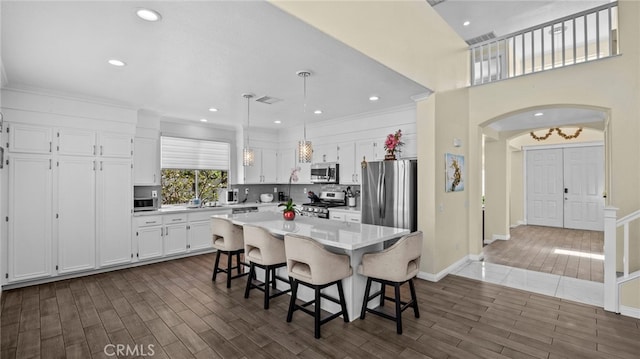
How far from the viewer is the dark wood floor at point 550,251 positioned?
4.68m

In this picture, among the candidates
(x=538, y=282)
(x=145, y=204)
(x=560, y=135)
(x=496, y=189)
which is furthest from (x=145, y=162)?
(x=560, y=135)

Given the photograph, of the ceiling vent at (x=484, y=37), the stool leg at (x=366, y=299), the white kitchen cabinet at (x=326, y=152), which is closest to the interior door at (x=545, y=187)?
the ceiling vent at (x=484, y=37)

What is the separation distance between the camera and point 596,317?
312 centimetres

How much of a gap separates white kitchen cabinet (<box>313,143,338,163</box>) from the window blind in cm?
211

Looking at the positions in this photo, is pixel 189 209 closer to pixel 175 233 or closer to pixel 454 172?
pixel 175 233

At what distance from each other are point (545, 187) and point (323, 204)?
7.08m

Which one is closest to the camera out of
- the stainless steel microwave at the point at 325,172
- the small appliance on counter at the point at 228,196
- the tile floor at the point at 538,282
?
the tile floor at the point at 538,282

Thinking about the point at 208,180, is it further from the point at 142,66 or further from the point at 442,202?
the point at 442,202

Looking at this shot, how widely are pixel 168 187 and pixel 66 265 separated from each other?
7.12 feet

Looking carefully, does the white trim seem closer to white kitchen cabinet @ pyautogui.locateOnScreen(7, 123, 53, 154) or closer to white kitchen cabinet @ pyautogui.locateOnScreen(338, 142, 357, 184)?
white kitchen cabinet @ pyautogui.locateOnScreen(338, 142, 357, 184)

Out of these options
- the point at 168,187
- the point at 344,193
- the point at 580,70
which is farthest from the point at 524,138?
the point at 168,187

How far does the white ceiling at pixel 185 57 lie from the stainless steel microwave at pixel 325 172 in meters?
1.63

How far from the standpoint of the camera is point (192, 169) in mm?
6363

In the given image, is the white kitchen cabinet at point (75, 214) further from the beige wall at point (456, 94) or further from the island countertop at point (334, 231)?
the beige wall at point (456, 94)
